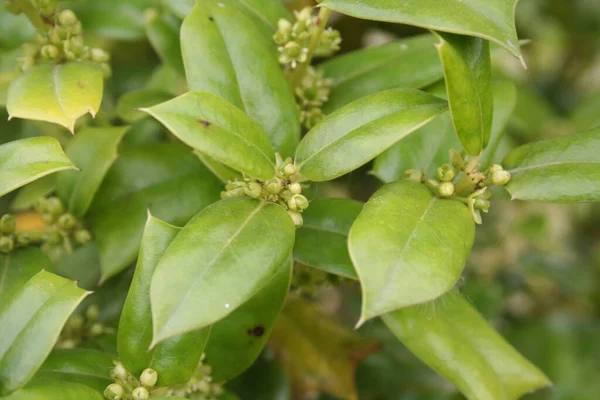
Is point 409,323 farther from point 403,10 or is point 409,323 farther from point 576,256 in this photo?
point 576,256

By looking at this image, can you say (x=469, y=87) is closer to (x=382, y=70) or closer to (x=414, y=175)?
(x=414, y=175)

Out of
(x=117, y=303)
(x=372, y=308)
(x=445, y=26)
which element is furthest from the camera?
(x=117, y=303)

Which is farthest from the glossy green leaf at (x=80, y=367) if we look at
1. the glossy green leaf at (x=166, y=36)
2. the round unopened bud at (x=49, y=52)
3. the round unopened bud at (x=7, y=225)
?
the glossy green leaf at (x=166, y=36)

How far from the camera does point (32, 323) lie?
81 centimetres

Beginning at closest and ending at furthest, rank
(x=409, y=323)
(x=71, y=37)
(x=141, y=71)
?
(x=409, y=323) < (x=71, y=37) < (x=141, y=71)

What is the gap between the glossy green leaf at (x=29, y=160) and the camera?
0.84 meters

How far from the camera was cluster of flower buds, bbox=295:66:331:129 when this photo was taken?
1.15 meters

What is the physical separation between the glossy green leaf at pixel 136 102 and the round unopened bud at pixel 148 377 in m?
0.46

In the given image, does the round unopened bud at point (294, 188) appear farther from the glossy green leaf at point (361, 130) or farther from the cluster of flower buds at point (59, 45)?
the cluster of flower buds at point (59, 45)

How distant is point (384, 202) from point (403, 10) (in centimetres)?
25

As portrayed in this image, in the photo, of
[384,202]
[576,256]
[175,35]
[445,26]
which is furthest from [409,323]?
[576,256]

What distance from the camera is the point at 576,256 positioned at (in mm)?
2400

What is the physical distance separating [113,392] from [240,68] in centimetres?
50

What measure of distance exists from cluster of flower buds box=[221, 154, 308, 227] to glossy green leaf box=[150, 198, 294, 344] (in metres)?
0.03
